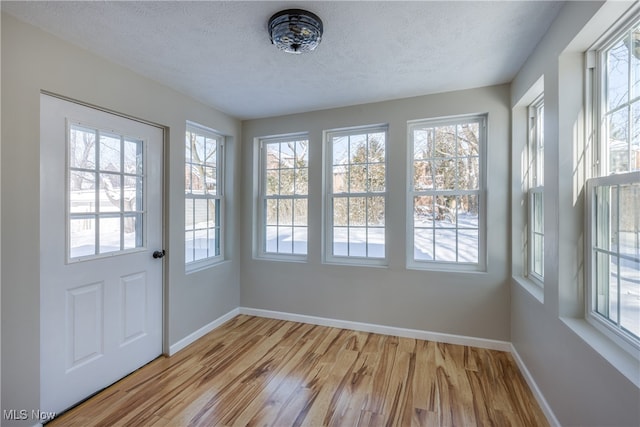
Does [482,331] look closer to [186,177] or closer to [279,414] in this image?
[279,414]

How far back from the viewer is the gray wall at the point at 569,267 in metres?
1.23

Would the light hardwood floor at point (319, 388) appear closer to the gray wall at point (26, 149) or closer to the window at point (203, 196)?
the gray wall at point (26, 149)

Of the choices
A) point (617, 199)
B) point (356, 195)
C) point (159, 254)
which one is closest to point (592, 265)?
point (617, 199)

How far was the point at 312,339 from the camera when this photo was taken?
114 inches

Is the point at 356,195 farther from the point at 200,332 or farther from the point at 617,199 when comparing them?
the point at 200,332

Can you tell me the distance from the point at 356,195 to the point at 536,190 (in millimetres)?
1610

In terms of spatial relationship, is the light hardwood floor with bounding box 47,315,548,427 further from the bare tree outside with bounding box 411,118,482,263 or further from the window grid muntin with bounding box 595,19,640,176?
the window grid muntin with bounding box 595,19,640,176

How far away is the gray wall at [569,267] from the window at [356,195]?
4.72ft

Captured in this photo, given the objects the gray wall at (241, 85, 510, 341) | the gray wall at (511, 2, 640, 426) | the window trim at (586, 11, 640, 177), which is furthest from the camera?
the gray wall at (241, 85, 510, 341)

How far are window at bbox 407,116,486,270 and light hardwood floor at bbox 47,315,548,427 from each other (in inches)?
35.8

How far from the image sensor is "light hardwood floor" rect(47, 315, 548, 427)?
1800 millimetres

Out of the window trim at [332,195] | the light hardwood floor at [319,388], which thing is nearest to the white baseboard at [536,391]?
the light hardwood floor at [319,388]

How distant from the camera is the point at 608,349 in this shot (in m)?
1.29

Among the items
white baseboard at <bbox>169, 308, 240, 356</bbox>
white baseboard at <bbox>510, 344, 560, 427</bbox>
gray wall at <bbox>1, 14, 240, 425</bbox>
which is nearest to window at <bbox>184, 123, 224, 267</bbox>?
white baseboard at <bbox>169, 308, 240, 356</bbox>
